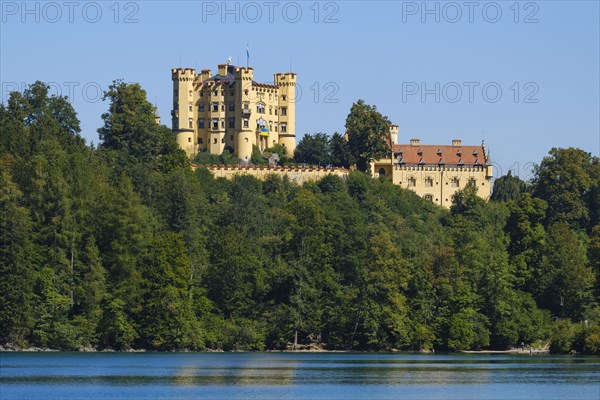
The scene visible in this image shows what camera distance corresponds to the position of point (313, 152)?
14162cm

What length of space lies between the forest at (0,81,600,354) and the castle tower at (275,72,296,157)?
2886 centimetres

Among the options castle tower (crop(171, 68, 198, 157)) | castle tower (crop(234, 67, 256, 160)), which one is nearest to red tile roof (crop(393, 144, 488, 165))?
castle tower (crop(234, 67, 256, 160))

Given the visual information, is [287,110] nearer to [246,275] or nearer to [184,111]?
[184,111]

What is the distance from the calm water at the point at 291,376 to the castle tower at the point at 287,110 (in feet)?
175

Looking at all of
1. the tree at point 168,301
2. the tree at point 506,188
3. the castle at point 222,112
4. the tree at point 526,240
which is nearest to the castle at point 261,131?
the castle at point 222,112

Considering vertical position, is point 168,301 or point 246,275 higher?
point 246,275

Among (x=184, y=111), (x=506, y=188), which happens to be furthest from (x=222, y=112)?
(x=506, y=188)

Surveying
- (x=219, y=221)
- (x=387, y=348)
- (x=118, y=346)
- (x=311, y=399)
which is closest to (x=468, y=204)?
(x=219, y=221)

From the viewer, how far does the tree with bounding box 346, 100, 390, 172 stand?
139000mm

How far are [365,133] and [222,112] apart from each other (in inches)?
534

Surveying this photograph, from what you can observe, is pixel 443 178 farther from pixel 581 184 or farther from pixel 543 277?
pixel 543 277

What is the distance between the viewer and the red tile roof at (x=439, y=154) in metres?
147

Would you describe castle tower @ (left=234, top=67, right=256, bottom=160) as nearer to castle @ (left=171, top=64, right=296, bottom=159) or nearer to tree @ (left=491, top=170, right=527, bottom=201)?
castle @ (left=171, top=64, right=296, bottom=159)

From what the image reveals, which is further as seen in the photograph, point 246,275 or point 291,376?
point 246,275
